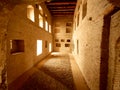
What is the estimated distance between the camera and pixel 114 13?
196 centimetres

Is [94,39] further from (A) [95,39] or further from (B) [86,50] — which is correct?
(B) [86,50]

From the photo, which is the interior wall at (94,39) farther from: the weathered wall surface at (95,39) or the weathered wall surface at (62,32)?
the weathered wall surface at (62,32)

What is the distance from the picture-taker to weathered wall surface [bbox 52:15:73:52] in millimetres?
13727

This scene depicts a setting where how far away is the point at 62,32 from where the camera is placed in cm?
1386

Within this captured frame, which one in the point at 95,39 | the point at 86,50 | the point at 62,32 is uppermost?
the point at 62,32

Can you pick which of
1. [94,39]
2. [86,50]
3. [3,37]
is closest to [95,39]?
[94,39]

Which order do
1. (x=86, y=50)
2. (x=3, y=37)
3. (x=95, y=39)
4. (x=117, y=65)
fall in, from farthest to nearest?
(x=86, y=50) → (x=95, y=39) → (x=3, y=37) → (x=117, y=65)

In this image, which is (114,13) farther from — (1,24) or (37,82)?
(37,82)

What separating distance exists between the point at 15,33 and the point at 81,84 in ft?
10.5

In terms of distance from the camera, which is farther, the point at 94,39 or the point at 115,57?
the point at 94,39

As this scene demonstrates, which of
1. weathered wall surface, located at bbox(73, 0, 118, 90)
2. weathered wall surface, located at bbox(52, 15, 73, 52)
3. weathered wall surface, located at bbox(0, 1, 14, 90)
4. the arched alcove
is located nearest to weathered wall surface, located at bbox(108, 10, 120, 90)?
the arched alcove

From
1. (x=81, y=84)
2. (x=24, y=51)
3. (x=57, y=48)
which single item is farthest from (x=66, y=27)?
(x=81, y=84)

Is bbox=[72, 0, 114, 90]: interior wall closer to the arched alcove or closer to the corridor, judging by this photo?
the corridor

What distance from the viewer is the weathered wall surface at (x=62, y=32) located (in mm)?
13727
